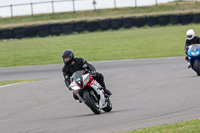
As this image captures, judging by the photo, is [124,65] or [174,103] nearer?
[174,103]

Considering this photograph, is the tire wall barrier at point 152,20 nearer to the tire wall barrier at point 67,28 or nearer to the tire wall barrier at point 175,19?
the tire wall barrier at point 175,19

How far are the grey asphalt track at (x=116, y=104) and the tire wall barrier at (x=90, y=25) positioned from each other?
694 inches

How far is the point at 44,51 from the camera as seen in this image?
29156 mm

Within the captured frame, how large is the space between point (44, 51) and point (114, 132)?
2287cm

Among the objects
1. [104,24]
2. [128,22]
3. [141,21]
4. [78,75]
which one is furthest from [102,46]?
[78,75]

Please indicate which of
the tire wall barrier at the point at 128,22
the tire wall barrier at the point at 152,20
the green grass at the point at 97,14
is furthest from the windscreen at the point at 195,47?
the green grass at the point at 97,14

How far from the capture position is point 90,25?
35.7 metres

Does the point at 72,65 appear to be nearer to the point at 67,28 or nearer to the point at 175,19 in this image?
the point at 67,28

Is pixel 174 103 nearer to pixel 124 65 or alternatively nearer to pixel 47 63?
pixel 124 65

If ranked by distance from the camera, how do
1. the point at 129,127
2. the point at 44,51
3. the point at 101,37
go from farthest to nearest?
the point at 101,37 → the point at 44,51 → the point at 129,127

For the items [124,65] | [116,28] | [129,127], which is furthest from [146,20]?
[129,127]

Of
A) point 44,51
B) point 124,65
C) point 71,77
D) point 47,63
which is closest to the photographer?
point 71,77

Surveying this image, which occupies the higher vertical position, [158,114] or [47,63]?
[158,114]

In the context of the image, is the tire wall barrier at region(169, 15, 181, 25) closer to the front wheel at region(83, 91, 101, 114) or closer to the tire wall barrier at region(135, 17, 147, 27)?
the tire wall barrier at region(135, 17, 147, 27)
